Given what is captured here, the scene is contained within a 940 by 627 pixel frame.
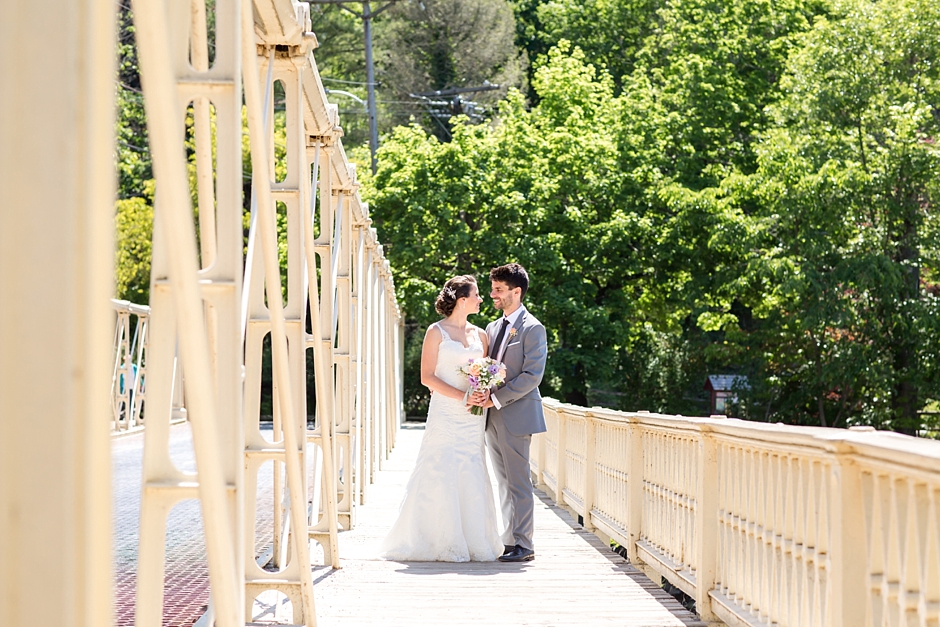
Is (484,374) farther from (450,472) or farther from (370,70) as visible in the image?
(370,70)

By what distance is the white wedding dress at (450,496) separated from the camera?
8.79 meters

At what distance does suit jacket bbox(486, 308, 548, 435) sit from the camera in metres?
8.95

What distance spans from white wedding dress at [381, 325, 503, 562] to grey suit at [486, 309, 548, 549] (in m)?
0.15

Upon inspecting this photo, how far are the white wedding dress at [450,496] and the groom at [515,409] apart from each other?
14cm

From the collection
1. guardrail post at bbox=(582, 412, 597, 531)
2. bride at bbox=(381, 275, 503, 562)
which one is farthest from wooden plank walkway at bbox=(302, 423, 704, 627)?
guardrail post at bbox=(582, 412, 597, 531)

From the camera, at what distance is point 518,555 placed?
8.74 meters

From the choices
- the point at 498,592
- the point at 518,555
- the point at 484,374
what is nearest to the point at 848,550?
the point at 498,592

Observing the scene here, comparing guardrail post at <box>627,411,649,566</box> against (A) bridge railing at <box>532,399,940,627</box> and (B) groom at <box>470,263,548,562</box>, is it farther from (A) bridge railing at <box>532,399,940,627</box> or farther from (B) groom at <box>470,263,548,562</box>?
(B) groom at <box>470,263,548,562</box>

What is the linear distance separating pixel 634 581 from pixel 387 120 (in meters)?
44.4

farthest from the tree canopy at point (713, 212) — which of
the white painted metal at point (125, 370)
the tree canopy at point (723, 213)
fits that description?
the white painted metal at point (125, 370)

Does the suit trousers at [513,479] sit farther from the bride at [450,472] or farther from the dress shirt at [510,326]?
the dress shirt at [510,326]

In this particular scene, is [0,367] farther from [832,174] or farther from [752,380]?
[752,380]

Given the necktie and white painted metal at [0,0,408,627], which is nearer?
white painted metal at [0,0,408,627]

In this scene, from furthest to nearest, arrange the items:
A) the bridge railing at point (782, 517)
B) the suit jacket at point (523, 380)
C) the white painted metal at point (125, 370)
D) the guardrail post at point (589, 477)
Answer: the white painted metal at point (125, 370) → the guardrail post at point (589, 477) → the suit jacket at point (523, 380) → the bridge railing at point (782, 517)
